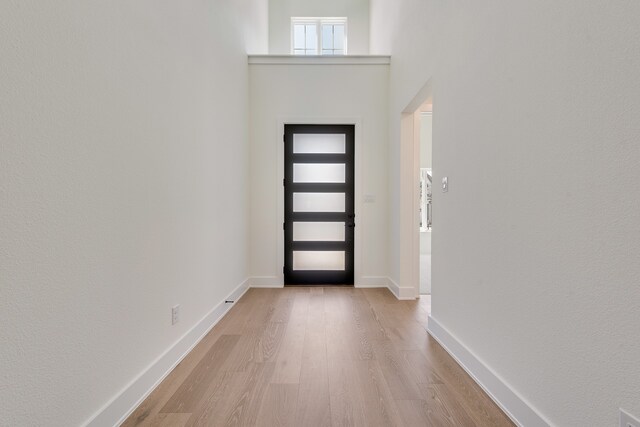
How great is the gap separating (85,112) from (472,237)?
2.07 m

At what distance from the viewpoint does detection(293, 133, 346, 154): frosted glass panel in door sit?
14.3 ft

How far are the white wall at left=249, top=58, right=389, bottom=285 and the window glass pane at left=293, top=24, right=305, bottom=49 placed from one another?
8.83 ft

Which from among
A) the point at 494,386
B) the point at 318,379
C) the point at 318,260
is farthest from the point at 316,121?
the point at 494,386

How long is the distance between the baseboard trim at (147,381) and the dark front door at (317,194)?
1.72m

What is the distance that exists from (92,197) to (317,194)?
3.10 meters

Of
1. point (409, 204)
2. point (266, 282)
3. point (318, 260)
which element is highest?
point (409, 204)

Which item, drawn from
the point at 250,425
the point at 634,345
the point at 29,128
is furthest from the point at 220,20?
the point at 634,345

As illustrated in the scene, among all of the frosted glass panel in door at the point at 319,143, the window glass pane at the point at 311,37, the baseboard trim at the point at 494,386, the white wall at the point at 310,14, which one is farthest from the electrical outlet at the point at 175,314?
the window glass pane at the point at 311,37

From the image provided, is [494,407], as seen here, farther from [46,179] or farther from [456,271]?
[46,179]

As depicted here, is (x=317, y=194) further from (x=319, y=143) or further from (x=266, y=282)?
(x=266, y=282)

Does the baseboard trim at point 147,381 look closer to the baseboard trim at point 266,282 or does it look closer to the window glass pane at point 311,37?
the baseboard trim at point 266,282

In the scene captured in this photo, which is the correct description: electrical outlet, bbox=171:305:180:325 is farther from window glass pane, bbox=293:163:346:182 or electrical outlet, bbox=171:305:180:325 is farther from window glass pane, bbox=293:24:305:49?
window glass pane, bbox=293:24:305:49

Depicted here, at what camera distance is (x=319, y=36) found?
21.7ft

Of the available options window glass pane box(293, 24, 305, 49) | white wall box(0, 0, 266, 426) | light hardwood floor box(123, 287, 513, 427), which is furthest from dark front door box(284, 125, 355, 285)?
window glass pane box(293, 24, 305, 49)
